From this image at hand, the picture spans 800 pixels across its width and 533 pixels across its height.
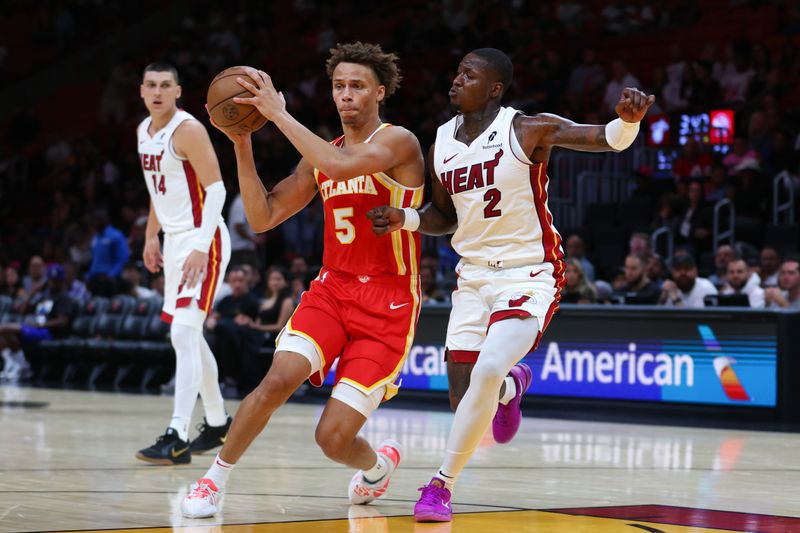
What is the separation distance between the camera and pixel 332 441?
520cm

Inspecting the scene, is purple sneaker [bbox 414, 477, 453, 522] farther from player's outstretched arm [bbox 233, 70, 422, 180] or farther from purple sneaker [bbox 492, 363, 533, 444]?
player's outstretched arm [bbox 233, 70, 422, 180]

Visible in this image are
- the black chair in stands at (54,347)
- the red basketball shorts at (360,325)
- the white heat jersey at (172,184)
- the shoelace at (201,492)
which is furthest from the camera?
the black chair in stands at (54,347)

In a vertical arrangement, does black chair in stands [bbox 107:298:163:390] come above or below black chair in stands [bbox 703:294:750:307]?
below

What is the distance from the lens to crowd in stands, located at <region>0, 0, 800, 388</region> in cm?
1355

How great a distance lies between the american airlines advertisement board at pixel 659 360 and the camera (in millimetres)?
10398

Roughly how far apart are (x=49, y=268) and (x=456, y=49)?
678 centimetres

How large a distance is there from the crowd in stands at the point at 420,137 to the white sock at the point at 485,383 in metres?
6.10

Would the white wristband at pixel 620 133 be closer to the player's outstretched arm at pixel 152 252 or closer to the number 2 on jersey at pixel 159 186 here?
the number 2 on jersey at pixel 159 186

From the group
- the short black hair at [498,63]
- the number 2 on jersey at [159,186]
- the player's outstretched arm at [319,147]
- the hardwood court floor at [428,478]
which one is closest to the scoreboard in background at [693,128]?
the hardwood court floor at [428,478]

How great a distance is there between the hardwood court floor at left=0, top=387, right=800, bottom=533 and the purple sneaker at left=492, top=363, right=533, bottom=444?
0.28 metres

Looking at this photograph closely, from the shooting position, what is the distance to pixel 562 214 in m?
15.7

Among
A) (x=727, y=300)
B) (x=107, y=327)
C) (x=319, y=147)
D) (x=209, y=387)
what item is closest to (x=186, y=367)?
(x=209, y=387)

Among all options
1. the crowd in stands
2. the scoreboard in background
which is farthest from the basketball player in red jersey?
the scoreboard in background

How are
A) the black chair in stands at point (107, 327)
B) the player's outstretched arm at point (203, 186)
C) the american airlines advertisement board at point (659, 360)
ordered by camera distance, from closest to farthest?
the player's outstretched arm at point (203, 186)
the american airlines advertisement board at point (659, 360)
the black chair in stands at point (107, 327)
